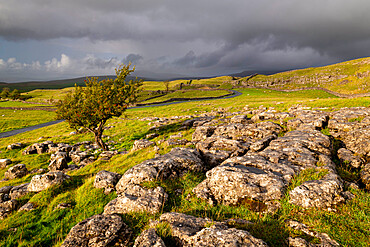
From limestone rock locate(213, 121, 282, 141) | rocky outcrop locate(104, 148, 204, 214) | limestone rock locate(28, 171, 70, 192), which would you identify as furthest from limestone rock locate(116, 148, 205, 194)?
limestone rock locate(213, 121, 282, 141)

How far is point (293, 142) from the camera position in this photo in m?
12.9

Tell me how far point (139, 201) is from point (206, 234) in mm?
3849

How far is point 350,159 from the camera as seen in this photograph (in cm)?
1116

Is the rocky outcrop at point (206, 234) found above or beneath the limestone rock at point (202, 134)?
above

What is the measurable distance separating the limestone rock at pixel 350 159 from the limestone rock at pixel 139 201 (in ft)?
41.6

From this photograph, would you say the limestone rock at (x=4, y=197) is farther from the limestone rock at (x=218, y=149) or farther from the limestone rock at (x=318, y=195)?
the limestone rock at (x=318, y=195)

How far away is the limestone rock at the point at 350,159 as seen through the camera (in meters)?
10.8

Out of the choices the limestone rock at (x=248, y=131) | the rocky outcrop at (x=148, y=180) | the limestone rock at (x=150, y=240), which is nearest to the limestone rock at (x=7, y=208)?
the rocky outcrop at (x=148, y=180)

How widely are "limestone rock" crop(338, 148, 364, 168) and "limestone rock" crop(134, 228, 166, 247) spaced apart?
13491mm

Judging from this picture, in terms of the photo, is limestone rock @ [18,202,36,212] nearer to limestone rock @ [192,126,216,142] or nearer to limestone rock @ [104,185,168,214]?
limestone rock @ [104,185,168,214]

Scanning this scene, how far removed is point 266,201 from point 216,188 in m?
2.41

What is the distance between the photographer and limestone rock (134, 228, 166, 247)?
490 cm

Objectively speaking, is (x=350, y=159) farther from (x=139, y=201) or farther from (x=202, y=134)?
(x=139, y=201)

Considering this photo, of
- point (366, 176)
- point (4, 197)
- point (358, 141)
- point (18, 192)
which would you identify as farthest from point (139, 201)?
point (358, 141)
